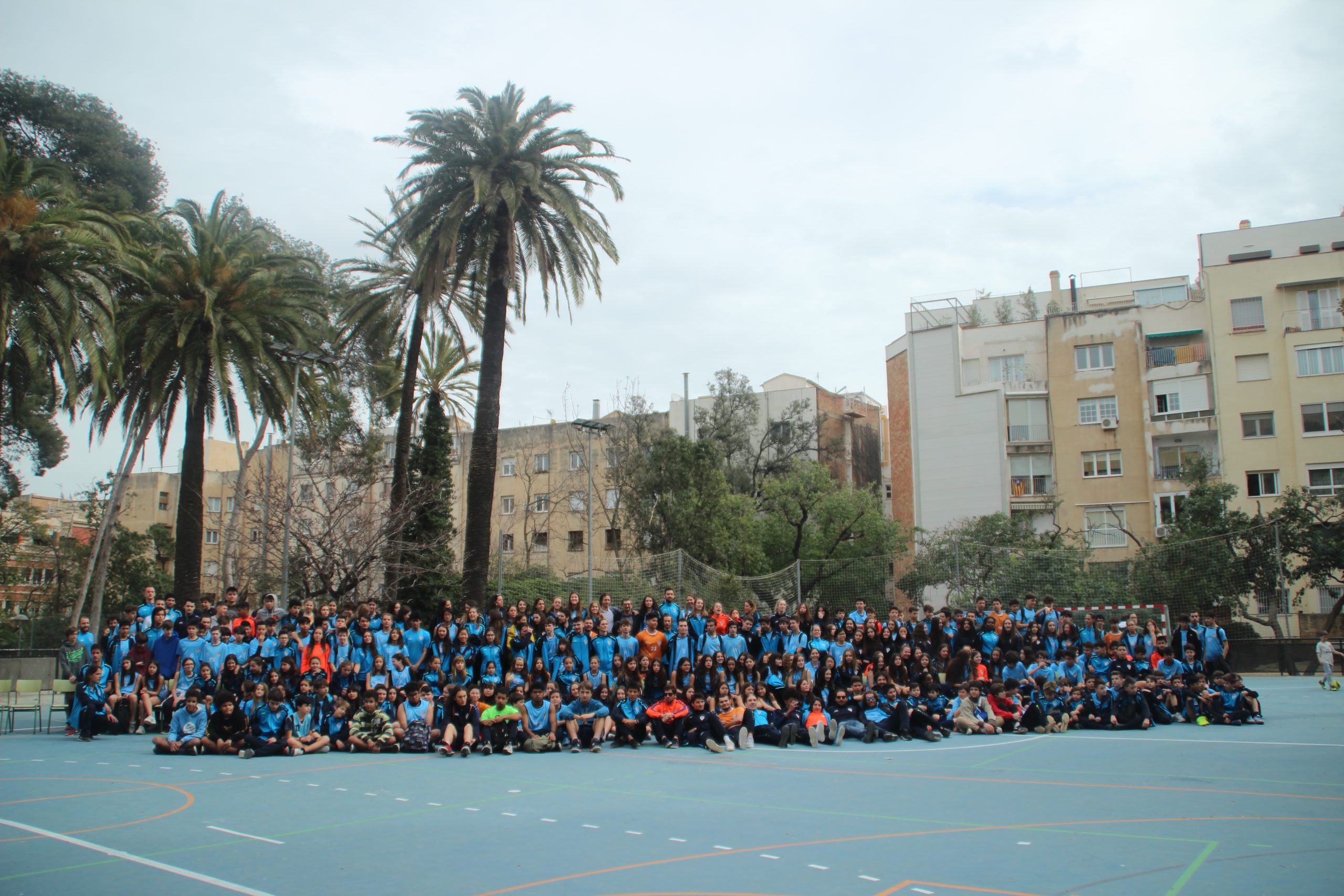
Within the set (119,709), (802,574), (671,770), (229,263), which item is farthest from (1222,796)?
(229,263)

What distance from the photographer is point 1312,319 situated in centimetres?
4250

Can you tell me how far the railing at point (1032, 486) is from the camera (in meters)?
45.5

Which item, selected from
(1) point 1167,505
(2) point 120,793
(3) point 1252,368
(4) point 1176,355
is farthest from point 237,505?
(3) point 1252,368

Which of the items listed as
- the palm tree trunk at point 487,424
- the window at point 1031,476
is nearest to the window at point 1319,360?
the window at point 1031,476

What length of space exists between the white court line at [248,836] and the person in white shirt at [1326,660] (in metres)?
23.6

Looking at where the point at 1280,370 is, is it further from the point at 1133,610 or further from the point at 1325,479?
the point at 1133,610

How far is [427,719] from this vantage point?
49.4ft

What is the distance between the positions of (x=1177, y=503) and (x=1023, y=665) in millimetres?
29574

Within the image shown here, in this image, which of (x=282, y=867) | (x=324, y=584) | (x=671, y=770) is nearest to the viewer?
(x=282, y=867)

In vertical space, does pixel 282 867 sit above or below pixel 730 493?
below

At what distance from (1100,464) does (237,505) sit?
3611cm

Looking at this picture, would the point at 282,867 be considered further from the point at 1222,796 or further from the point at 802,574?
the point at 802,574

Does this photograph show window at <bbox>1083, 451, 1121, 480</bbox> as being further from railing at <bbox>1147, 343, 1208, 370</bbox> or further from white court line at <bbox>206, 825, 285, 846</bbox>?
white court line at <bbox>206, 825, 285, 846</bbox>

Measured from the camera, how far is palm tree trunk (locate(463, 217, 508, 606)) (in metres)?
23.3
